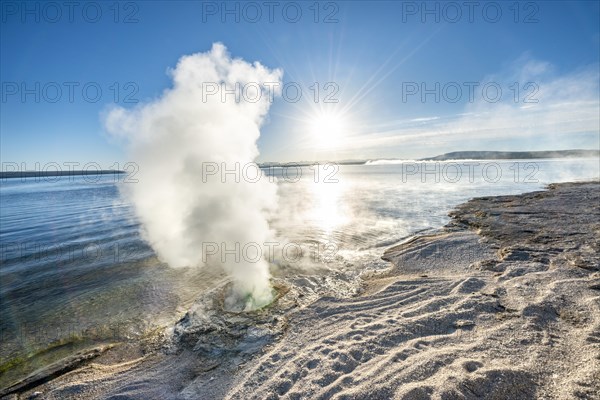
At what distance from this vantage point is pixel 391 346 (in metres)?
6.04

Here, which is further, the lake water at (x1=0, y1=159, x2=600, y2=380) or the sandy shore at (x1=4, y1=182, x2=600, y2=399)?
the lake water at (x1=0, y1=159, x2=600, y2=380)

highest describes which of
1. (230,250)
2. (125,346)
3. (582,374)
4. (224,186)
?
(224,186)

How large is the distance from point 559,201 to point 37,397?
105ft

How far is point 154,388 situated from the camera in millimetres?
5617

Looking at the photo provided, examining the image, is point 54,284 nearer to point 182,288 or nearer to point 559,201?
point 182,288

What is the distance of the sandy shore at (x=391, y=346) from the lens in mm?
4906

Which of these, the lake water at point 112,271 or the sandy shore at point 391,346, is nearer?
the sandy shore at point 391,346

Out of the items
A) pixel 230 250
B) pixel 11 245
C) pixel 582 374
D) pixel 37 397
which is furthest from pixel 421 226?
pixel 11 245

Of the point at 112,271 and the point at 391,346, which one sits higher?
the point at 391,346

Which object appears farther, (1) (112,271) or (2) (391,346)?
(1) (112,271)

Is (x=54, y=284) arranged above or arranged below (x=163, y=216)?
below

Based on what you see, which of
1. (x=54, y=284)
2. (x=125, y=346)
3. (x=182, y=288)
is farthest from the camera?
(x=54, y=284)

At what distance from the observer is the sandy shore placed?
16.1 feet

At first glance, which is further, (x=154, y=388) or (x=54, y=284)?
(x=54, y=284)
